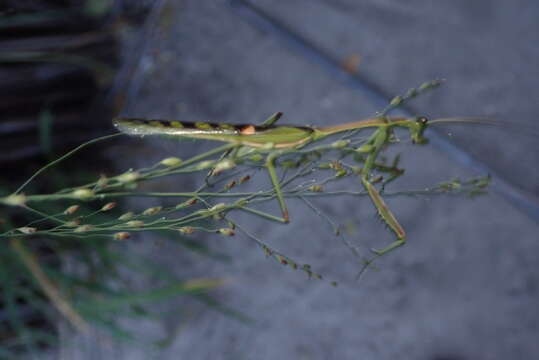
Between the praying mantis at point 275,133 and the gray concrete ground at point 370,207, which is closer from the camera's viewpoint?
the praying mantis at point 275,133

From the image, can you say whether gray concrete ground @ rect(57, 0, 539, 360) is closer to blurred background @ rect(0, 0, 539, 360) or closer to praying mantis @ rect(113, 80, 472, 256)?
blurred background @ rect(0, 0, 539, 360)

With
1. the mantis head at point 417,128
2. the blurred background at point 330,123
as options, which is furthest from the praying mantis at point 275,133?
the blurred background at point 330,123

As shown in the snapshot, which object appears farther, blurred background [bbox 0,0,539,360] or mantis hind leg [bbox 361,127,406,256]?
blurred background [bbox 0,0,539,360]

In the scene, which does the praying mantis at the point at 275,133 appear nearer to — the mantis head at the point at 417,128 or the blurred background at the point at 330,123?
the mantis head at the point at 417,128

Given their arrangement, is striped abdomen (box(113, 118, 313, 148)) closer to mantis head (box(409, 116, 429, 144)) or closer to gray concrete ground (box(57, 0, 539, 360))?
mantis head (box(409, 116, 429, 144))

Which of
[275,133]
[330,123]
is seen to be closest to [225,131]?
[275,133]

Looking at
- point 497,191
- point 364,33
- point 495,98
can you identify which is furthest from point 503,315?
point 364,33

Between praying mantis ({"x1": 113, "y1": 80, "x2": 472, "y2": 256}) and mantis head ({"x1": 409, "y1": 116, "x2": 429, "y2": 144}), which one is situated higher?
mantis head ({"x1": 409, "y1": 116, "x2": 429, "y2": 144})

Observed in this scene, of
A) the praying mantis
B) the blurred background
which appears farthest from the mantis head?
the blurred background
